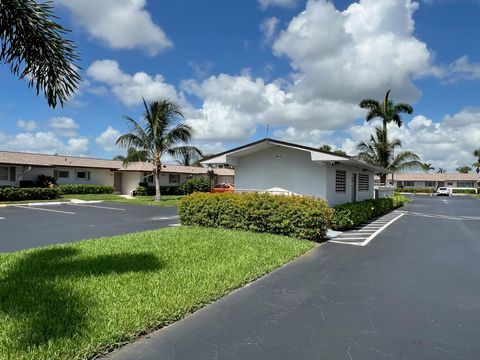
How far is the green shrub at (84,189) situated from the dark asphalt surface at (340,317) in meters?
29.3

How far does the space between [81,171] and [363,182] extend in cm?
2727

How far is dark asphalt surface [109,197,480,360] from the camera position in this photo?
4062 millimetres

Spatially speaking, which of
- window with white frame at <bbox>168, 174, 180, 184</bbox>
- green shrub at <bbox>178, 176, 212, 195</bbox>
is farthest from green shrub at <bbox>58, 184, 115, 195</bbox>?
green shrub at <bbox>178, 176, 212, 195</bbox>

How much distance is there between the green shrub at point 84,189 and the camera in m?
32.1

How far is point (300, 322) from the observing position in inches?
192

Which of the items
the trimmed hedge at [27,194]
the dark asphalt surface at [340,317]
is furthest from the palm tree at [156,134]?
the dark asphalt surface at [340,317]

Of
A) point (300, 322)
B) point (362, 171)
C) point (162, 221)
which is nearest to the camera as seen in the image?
point (300, 322)

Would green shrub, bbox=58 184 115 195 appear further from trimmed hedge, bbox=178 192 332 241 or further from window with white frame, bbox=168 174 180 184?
trimmed hedge, bbox=178 192 332 241

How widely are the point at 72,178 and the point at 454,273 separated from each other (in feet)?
112

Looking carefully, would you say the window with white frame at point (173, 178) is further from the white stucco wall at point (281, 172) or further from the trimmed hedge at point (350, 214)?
the trimmed hedge at point (350, 214)

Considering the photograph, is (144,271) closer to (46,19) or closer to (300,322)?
(300,322)

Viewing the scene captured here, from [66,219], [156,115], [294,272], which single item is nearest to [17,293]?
[294,272]

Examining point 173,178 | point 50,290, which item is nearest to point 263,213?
point 50,290

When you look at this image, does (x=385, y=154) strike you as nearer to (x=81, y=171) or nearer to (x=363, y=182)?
(x=363, y=182)
